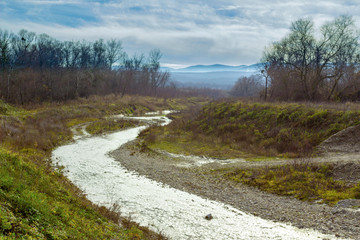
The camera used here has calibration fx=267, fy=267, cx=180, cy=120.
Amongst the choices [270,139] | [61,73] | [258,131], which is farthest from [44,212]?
[61,73]

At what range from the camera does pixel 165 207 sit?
14.0 metres

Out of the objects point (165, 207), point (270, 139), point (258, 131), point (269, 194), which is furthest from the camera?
point (258, 131)

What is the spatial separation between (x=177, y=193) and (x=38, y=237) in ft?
35.7

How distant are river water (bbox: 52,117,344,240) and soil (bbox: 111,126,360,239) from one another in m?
0.73

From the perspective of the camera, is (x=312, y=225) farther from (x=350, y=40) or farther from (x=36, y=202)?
(x=350, y=40)

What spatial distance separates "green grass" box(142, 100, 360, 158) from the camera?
24402 mm

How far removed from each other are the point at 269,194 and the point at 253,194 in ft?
3.09

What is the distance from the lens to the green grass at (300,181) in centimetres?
1456

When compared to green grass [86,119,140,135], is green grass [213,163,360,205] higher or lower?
higher

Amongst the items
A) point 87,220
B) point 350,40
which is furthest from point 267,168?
point 350,40

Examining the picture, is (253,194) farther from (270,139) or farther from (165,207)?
(270,139)

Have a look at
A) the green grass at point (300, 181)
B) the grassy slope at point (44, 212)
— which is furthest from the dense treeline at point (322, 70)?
the grassy slope at point (44, 212)

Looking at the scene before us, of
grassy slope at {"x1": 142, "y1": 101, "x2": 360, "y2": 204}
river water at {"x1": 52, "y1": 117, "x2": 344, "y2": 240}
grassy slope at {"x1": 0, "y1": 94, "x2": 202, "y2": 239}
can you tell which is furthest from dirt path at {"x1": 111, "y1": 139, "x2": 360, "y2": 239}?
grassy slope at {"x1": 0, "y1": 94, "x2": 202, "y2": 239}

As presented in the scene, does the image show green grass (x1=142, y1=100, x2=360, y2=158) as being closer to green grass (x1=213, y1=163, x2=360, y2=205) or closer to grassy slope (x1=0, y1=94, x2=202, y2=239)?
green grass (x1=213, y1=163, x2=360, y2=205)
